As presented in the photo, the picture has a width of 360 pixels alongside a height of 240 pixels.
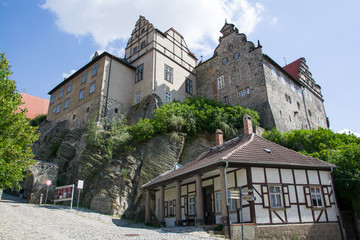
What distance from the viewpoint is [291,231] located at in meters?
13.2

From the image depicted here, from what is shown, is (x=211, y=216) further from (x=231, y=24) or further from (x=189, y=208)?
(x=231, y=24)

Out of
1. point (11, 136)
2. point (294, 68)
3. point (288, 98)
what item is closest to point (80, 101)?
point (11, 136)

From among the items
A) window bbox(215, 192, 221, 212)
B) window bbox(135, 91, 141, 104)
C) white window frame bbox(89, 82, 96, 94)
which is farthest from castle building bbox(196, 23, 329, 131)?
window bbox(215, 192, 221, 212)

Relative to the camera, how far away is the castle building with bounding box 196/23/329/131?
99.6 ft

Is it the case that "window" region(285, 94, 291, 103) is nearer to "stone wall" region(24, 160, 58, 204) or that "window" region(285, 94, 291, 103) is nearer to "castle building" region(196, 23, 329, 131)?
"castle building" region(196, 23, 329, 131)

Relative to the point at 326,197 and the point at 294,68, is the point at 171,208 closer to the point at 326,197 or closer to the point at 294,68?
the point at 326,197

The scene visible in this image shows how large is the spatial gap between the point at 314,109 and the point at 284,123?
448 inches

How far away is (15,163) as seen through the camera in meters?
14.3

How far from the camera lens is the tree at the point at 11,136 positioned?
46.1 feet

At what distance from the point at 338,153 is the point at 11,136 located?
19660 millimetres

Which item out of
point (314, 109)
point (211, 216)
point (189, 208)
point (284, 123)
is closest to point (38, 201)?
point (189, 208)

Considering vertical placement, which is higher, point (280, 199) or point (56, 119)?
point (56, 119)

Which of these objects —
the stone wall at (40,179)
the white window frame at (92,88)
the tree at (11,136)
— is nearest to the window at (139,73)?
the white window frame at (92,88)

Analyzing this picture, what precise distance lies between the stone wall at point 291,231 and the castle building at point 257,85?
15.1 meters
